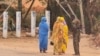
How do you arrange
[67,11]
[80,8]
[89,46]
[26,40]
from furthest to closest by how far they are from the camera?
[67,11] → [80,8] → [26,40] → [89,46]

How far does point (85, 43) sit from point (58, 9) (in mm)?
6400

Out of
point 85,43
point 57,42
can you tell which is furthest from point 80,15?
point 57,42

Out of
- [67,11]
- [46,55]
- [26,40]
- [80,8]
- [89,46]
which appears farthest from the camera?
[67,11]

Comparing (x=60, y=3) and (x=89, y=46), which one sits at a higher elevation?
(x=60, y=3)

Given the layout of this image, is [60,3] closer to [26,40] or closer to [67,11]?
[67,11]

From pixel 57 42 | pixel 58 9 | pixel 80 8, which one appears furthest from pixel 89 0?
pixel 57 42

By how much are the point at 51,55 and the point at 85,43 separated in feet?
22.0

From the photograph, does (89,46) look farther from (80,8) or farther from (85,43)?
(80,8)

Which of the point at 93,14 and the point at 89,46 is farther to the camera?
the point at 93,14

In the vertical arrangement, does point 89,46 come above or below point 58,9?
below

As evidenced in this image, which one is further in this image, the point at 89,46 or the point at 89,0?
the point at 89,0

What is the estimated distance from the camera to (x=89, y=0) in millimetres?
26969

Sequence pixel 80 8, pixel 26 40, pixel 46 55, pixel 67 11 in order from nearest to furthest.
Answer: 1. pixel 46 55
2. pixel 26 40
3. pixel 80 8
4. pixel 67 11

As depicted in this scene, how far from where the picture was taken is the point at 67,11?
1113 inches
